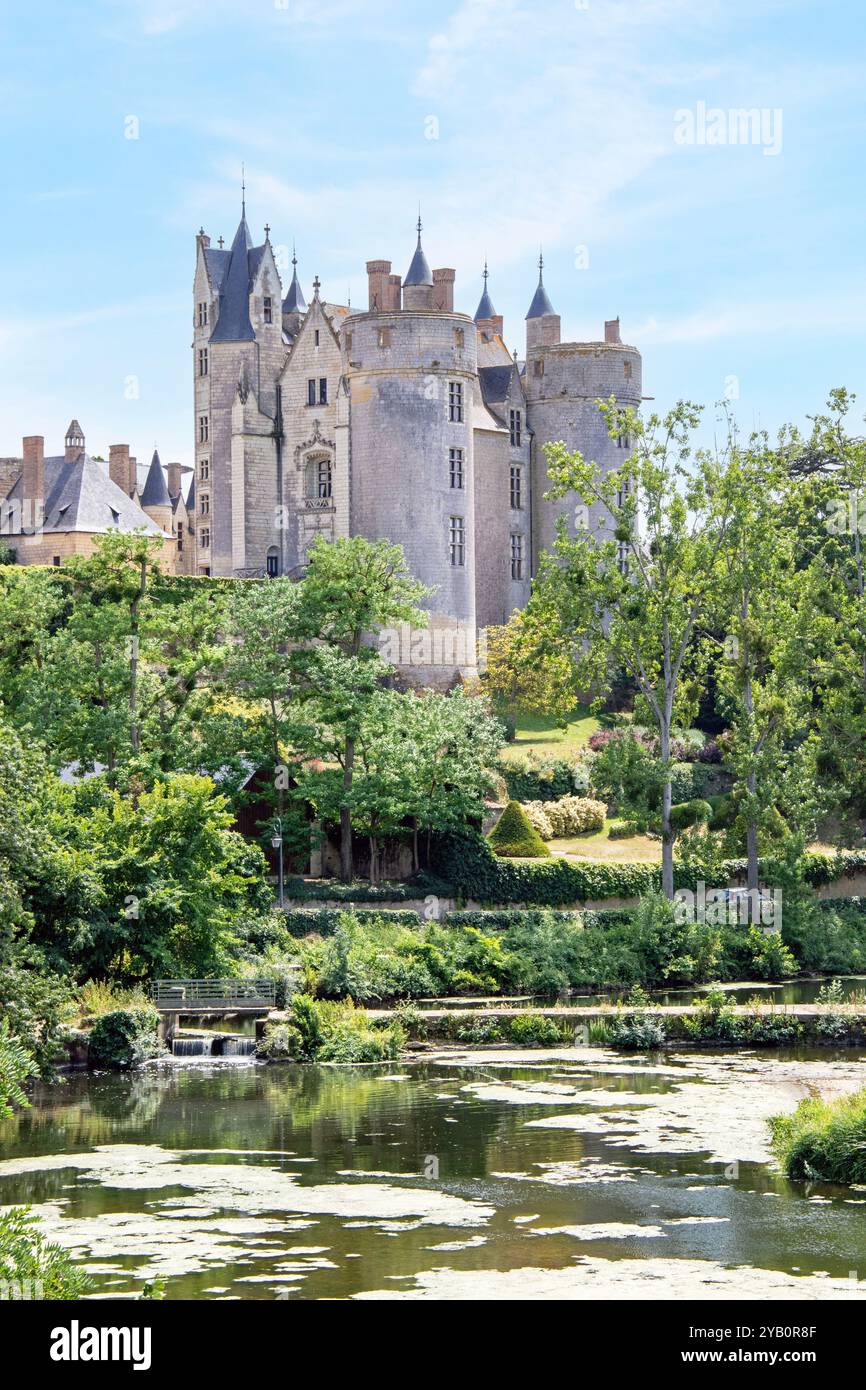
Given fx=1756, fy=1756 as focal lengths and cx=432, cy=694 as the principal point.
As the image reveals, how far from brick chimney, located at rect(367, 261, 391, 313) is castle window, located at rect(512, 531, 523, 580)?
12041 millimetres

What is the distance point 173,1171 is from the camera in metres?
19.4

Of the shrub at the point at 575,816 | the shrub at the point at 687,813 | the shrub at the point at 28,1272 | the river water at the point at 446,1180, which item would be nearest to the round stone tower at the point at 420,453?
the shrub at the point at 575,816

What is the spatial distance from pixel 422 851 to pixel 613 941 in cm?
737

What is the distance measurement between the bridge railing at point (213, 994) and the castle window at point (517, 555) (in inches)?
1637

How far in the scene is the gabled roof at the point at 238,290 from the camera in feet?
215

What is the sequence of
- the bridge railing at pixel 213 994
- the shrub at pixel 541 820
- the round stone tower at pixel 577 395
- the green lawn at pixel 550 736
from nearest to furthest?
the bridge railing at pixel 213 994
the shrub at pixel 541 820
the green lawn at pixel 550 736
the round stone tower at pixel 577 395

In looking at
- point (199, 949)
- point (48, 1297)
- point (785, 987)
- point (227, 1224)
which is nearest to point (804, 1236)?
point (227, 1224)

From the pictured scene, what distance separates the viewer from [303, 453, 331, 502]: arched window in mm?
63844

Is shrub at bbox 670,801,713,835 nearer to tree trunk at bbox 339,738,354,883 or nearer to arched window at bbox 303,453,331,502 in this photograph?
tree trunk at bbox 339,738,354,883

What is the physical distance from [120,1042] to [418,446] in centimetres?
3651

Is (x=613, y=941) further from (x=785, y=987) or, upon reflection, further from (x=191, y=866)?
(x=191, y=866)

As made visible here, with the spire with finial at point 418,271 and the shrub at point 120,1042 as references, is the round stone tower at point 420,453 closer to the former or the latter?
the spire with finial at point 418,271

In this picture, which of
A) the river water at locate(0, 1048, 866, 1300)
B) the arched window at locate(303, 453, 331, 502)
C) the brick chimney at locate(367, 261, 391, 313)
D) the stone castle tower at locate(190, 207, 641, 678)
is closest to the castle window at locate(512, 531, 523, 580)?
the stone castle tower at locate(190, 207, 641, 678)

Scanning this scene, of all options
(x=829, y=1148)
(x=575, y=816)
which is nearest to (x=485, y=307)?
(x=575, y=816)
